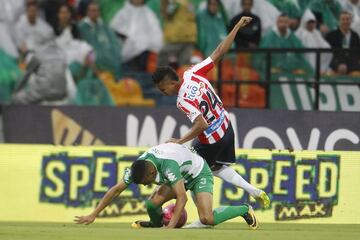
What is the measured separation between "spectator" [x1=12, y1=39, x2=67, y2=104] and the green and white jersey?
6772mm

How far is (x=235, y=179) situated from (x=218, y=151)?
388 millimetres

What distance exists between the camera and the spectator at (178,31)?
18703mm

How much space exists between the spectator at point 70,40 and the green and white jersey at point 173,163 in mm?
6850

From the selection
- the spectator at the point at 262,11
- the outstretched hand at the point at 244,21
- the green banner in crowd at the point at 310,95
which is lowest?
the green banner in crowd at the point at 310,95

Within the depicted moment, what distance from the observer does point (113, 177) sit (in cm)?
1612

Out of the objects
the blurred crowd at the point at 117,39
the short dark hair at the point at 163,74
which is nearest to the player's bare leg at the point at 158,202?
the short dark hair at the point at 163,74

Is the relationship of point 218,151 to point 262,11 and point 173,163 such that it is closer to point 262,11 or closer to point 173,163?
point 173,163

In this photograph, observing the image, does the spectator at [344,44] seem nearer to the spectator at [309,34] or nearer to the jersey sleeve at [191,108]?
the spectator at [309,34]

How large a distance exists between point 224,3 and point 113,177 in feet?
13.5

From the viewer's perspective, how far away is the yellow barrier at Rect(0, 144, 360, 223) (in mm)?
15695

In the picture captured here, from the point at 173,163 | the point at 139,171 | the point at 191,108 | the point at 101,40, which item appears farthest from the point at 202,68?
the point at 101,40

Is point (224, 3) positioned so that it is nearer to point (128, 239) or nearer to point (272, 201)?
point (272, 201)

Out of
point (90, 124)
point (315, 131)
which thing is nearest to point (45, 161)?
point (90, 124)

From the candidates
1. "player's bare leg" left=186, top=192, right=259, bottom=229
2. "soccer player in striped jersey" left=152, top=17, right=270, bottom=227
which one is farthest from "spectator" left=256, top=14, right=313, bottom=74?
"player's bare leg" left=186, top=192, right=259, bottom=229
